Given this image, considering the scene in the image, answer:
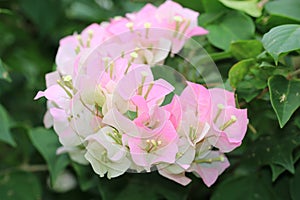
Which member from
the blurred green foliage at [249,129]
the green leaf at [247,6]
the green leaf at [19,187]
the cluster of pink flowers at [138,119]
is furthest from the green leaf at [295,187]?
the green leaf at [19,187]

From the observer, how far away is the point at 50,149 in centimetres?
88

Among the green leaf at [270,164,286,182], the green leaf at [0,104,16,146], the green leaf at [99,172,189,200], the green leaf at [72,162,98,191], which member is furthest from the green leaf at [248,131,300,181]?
the green leaf at [0,104,16,146]

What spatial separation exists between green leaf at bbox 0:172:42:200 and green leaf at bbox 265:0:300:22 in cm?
45

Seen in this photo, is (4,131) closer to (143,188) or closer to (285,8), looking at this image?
(143,188)

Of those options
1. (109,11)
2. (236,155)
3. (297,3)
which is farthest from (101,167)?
(109,11)

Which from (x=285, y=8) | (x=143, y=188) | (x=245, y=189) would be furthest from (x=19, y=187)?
(x=285, y=8)

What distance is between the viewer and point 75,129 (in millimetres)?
689

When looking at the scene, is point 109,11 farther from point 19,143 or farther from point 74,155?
point 74,155

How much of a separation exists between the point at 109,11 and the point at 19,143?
33cm

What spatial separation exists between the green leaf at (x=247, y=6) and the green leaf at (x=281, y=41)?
139mm

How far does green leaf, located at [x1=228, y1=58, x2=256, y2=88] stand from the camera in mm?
729

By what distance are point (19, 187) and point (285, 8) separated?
0.48m

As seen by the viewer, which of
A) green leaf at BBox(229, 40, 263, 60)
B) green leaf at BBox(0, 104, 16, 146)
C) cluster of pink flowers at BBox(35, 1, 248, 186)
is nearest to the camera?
cluster of pink flowers at BBox(35, 1, 248, 186)

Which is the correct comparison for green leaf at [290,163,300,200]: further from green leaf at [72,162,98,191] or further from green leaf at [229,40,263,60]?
green leaf at [72,162,98,191]
